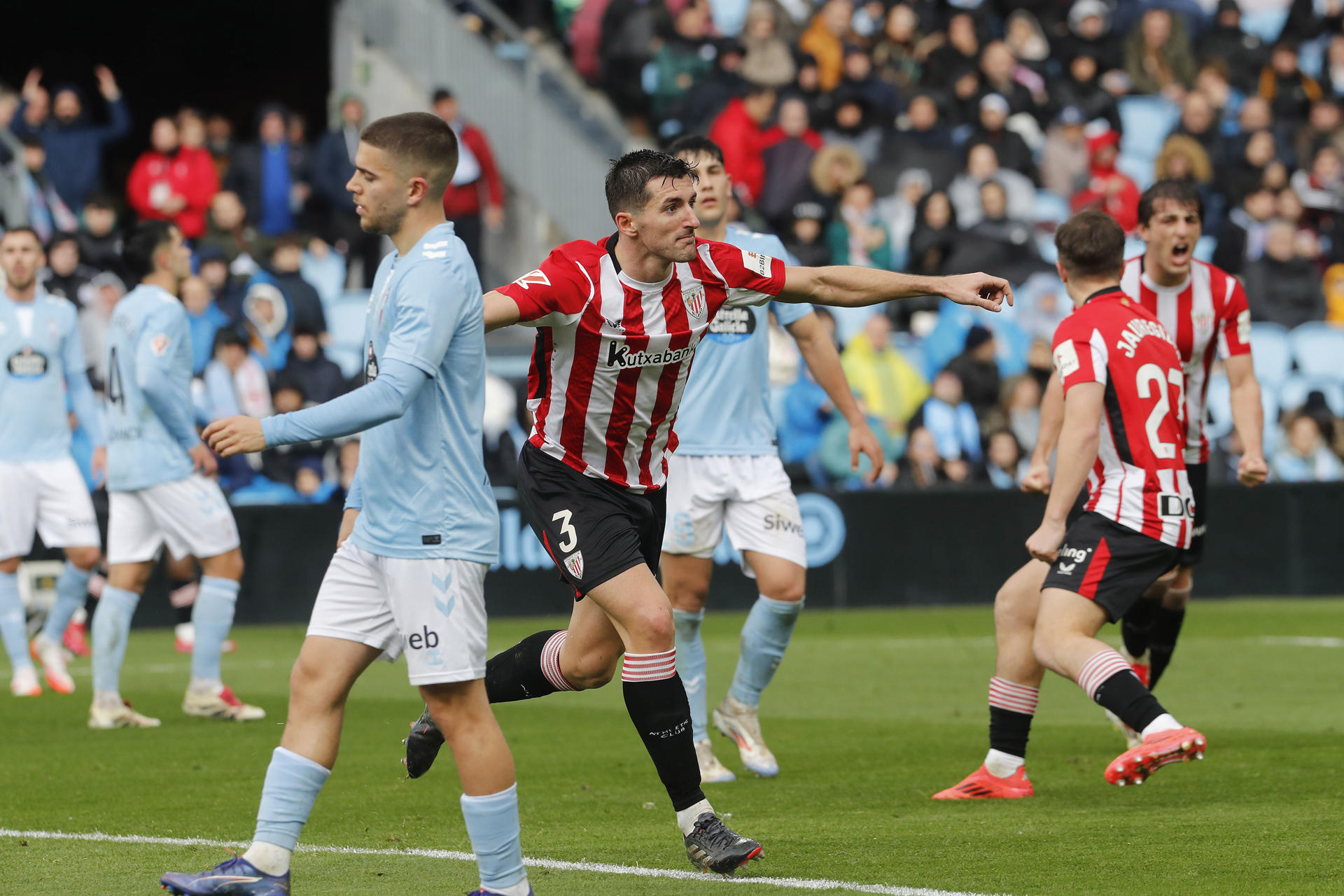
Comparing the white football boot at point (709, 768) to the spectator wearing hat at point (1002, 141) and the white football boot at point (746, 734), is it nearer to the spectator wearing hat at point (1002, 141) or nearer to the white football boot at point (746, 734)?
the white football boot at point (746, 734)

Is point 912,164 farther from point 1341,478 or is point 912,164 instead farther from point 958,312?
point 1341,478

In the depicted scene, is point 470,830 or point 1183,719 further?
point 1183,719

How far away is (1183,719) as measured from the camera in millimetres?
8883

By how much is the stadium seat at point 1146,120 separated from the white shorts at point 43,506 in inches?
578

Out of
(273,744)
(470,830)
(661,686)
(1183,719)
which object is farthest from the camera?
(1183,719)

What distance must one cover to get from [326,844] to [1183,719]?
15.8 feet

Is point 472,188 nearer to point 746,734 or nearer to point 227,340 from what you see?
point 227,340

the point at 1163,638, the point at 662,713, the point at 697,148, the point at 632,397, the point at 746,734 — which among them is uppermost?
the point at 697,148

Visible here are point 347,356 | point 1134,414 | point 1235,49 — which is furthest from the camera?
point 1235,49

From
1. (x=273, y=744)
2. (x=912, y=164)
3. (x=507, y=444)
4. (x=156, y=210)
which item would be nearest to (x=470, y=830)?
(x=273, y=744)

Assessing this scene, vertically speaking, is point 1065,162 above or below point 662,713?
above

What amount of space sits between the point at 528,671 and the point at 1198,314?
138 inches

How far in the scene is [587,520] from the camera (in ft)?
18.6

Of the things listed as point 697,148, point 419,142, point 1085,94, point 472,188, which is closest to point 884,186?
point 1085,94
